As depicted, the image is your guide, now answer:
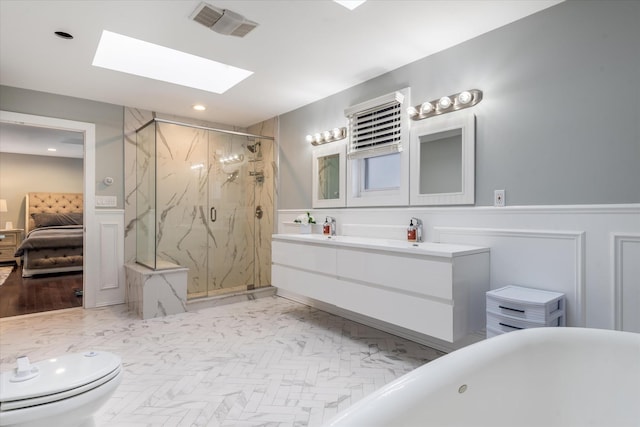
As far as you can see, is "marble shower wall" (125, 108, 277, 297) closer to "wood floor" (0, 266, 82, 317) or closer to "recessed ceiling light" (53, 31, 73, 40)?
"wood floor" (0, 266, 82, 317)

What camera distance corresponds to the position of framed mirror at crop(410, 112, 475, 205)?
7.89 feet

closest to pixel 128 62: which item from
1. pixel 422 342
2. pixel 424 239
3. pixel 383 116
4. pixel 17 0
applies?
pixel 17 0

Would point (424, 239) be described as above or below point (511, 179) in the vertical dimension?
below

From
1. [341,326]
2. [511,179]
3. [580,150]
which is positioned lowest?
[341,326]

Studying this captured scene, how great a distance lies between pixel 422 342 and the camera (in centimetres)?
267

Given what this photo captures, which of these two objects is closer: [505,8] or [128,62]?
[505,8]

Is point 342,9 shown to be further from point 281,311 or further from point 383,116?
point 281,311

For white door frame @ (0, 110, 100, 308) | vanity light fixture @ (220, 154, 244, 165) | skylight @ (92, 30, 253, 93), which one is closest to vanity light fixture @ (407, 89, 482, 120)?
skylight @ (92, 30, 253, 93)

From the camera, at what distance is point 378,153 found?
304 cm

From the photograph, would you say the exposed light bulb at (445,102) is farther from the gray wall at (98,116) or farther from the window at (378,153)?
the gray wall at (98,116)

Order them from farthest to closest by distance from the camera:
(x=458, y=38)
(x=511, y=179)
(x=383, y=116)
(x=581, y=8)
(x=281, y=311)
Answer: (x=281, y=311)
(x=383, y=116)
(x=458, y=38)
(x=511, y=179)
(x=581, y=8)

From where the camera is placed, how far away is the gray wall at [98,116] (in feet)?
11.2

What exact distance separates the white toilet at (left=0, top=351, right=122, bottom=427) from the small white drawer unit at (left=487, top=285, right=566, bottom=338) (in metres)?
1.93

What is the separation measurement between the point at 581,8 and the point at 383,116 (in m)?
1.43
